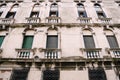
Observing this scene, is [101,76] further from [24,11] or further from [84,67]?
[24,11]

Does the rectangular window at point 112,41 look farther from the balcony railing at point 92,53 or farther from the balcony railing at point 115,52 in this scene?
the balcony railing at point 92,53

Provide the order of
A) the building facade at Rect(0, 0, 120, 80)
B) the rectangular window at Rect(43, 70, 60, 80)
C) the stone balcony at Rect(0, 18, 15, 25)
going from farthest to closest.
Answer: the stone balcony at Rect(0, 18, 15, 25) → the building facade at Rect(0, 0, 120, 80) → the rectangular window at Rect(43, 70, 60, 80)

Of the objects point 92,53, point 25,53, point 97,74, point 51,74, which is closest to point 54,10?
point 25,53

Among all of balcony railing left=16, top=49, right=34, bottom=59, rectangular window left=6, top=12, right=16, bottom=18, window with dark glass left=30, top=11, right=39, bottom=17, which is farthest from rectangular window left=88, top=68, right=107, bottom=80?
rectangular window left=6, top=12, right=16, bottom=18

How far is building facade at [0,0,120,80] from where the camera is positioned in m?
9.73

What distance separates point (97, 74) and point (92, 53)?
1.63 metres

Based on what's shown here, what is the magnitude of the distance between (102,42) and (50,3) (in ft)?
23.4

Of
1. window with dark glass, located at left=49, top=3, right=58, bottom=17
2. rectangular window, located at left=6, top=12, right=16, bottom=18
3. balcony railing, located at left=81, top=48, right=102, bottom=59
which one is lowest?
balcony railing, located at left=81, top=48, right=102, bottom=59

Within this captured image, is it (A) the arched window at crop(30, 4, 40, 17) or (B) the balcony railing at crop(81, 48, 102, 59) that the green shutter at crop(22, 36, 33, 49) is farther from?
(B) the balcony railing at crop(81, 48, 102, 59)

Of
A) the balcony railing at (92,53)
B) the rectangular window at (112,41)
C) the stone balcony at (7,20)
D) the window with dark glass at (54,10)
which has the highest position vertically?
the window with dark glass at (54,10)

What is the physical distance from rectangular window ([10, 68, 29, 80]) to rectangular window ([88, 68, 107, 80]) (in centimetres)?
394

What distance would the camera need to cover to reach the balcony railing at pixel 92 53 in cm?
1052

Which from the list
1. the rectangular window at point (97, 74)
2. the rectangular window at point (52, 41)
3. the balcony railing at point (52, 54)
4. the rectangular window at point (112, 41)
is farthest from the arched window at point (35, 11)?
the rectangular window at point (97, 74)

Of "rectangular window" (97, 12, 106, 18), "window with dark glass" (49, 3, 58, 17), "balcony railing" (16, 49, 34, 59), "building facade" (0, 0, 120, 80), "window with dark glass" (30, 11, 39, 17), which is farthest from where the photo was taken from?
"window with dark glass" (49, 3, 58, 17)
